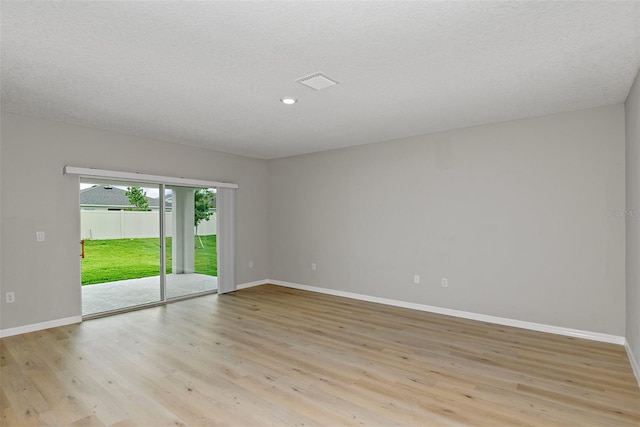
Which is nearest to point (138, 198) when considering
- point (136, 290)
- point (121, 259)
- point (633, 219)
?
point (121, 259)

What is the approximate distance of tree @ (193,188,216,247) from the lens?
5.97 meters

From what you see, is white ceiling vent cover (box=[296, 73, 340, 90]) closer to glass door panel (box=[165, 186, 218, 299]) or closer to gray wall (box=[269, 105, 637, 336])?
gray wall (box=[269, 105, 637, 336])

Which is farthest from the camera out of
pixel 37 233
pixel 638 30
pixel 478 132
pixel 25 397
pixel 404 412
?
pixel 478 132

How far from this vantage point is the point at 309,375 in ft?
9.65

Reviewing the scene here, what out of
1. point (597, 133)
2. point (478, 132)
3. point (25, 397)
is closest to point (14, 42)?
point (25, 397)

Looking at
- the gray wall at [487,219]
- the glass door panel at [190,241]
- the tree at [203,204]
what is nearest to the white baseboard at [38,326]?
the glass door panel at [190,241]

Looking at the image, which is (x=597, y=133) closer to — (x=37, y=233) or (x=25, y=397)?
(x=25, y=397)

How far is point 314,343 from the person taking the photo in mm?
3705

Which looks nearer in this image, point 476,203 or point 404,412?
point 404,412

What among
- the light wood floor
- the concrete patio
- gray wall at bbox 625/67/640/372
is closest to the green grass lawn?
the concrete patio

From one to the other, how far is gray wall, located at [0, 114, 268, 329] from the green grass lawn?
35 cm

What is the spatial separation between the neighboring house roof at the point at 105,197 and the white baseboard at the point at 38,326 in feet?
4.96

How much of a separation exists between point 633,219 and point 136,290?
6580 millimetres

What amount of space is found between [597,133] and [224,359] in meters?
4.62
